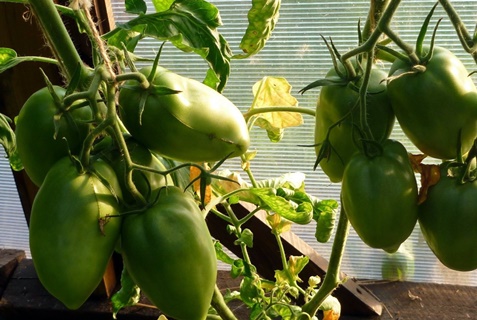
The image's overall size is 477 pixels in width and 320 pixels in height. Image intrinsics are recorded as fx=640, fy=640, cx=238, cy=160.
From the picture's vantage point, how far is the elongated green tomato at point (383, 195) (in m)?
0.42

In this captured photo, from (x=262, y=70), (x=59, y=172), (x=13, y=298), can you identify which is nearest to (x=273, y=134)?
(x=262, y=70)

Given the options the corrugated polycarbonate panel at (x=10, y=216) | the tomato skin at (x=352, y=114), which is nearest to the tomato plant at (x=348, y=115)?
the tomato skin at (x=352, y=114)

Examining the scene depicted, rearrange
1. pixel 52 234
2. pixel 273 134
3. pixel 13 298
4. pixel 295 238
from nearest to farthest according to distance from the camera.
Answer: pixel 52 234
pixel 273 134
pixel 295 238
pixel 13 298

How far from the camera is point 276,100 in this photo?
769 mm

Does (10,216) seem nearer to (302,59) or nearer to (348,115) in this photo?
(302,59)

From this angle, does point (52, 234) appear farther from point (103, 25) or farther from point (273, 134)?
point (103, 25)

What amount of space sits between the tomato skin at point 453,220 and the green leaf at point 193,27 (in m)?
0.20

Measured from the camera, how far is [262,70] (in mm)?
999

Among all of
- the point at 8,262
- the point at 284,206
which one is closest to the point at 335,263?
the point at 284,206

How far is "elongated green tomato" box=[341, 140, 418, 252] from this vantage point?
0.42 metres

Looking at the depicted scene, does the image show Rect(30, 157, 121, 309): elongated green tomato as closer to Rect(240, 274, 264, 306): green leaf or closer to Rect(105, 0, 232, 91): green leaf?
Rect(105, 0, 232, 91): green leaf

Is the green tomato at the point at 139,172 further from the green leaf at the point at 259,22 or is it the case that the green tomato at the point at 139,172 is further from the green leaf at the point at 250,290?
the green leaf at the point at 250,290

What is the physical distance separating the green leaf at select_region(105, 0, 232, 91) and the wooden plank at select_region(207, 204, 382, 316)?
0.48m

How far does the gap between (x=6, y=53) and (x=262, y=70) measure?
48 cm
